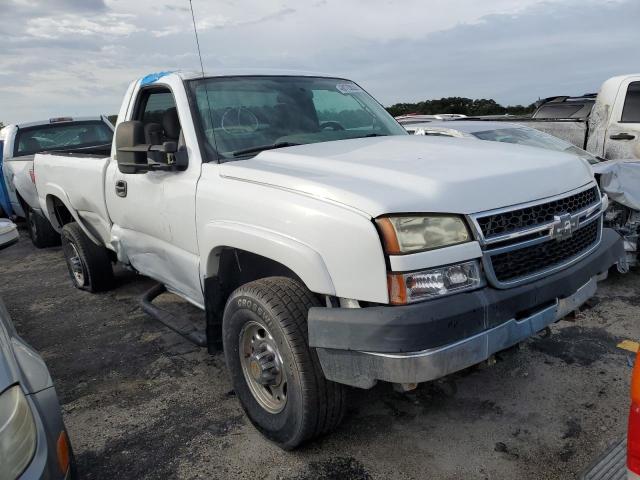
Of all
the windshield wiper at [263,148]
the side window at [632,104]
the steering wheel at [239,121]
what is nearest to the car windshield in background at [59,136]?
the steering wheel at [239,121]

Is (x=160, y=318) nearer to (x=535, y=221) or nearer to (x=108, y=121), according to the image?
(x=535, y=221)

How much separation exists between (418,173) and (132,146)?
1.92 metres

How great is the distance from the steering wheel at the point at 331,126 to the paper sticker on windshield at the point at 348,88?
0.44 meters

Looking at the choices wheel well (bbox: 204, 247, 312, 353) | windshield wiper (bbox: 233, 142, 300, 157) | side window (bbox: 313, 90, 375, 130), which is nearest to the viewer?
wheel well (bbox: 204, 247, 312, 353)

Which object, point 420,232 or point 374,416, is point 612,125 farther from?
point 420,232

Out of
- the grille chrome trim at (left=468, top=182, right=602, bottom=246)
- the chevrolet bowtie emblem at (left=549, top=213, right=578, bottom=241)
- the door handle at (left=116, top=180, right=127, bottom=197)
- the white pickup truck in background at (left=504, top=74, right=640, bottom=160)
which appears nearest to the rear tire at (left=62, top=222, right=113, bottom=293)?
the door handle at (left=116, top=180, right=127, bottom=197)

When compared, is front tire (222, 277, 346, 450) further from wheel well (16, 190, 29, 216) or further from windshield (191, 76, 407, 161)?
wheel well (16, 190, 29, 216)

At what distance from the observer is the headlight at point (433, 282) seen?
224 cm

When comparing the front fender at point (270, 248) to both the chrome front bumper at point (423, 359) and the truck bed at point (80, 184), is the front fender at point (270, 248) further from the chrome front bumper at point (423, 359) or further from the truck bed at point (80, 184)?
the truck bed at point (80, 184)

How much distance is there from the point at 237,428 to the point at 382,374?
1280mm

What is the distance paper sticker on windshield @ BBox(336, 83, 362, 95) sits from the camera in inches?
164

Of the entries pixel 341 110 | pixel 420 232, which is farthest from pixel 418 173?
pixel 341 110

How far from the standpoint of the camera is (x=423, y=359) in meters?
2.19

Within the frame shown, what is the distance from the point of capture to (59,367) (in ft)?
13.5
